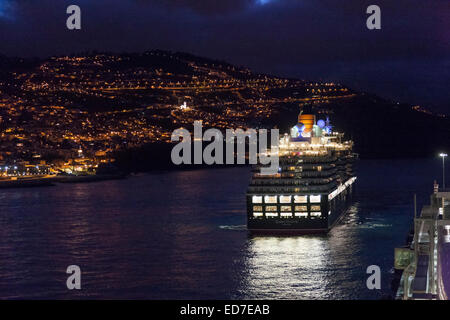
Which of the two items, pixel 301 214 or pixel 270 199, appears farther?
pixel 270 199

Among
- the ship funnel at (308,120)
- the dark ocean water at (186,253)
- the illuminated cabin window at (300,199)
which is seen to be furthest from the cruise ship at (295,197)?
the ship funnel at (308,120)

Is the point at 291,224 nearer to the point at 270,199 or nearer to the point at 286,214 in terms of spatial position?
the point at 286,214

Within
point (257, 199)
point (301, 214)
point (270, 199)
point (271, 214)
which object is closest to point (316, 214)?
point (301, 214)

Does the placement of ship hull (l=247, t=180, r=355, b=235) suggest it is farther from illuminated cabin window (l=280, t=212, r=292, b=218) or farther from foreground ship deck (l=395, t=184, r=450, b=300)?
foreground ship deck (l=395, t=184, r=450, b=300)

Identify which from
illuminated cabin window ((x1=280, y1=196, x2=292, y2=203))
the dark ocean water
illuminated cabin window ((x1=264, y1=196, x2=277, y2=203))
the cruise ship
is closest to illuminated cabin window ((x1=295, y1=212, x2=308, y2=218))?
the cruise ship

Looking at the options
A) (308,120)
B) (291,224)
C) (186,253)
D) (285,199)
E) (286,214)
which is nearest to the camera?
(186,253)

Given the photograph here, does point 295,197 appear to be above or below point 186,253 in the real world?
above

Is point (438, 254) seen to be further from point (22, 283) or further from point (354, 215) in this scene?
point (354, 215)
